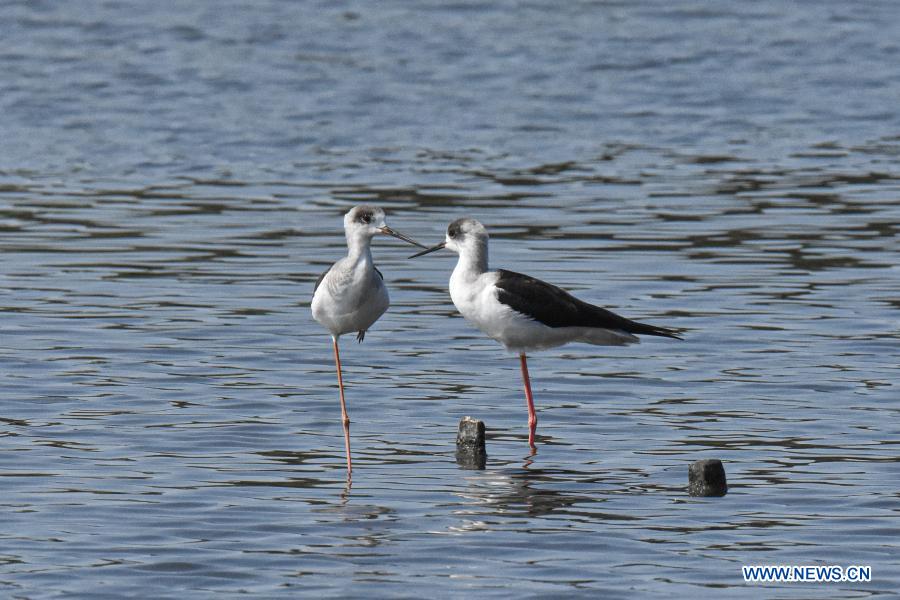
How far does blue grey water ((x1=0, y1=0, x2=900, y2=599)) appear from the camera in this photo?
9906mm

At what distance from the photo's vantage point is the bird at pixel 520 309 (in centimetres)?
1239

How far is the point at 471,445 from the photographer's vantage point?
1167 cm

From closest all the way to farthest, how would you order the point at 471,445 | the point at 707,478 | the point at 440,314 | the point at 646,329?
1. the point at 707,478
2. the point at 471,445
3. the point at 646,329
4. the point at 440,314

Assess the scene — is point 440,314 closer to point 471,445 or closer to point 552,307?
point 552,307

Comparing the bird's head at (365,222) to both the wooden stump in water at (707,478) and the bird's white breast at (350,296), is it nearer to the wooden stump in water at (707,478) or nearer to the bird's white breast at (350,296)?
the bird's white breast at (350,296)

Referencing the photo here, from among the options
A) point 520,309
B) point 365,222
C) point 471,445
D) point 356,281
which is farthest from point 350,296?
point 471,445

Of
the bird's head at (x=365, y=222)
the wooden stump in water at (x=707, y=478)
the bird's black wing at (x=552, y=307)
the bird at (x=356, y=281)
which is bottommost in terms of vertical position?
the wooden stump in water at (x=707, y=478)

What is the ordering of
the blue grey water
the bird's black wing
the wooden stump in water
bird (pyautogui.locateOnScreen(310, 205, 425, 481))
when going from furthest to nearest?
the bird's black wing
bird (pyautogui.locateOnScreen(310, 205, 425, 481))
the wooden stump in water
the blue grey water

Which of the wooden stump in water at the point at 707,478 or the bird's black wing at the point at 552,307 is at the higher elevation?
the bird's black wing at the point at 552,307

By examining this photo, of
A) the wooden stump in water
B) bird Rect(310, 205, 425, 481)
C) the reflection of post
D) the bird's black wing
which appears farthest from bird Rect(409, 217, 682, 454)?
the wooden stump in water

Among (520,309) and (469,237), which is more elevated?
(469,237)

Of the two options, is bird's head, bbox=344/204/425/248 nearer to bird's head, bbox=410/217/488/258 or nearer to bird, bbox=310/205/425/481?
bird, bbox=310/205/425/481

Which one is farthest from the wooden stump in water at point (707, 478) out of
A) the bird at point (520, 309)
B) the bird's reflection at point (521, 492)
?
the bird at point (520, 309)

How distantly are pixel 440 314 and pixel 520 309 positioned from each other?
4.72m
